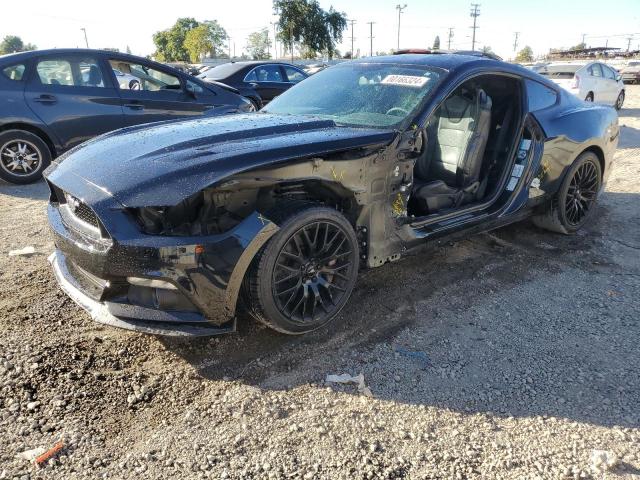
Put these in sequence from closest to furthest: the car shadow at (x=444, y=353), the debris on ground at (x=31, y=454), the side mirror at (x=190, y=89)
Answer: the debris on ground at (x=31, y=454) < the car shadow at (x=444, y=353) < the side mirror at (x=190, y=89)

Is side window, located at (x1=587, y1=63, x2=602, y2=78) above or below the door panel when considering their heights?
below

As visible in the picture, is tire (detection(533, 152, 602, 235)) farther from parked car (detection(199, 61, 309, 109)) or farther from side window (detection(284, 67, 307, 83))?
side window (detection(284, 67, 307, 83))

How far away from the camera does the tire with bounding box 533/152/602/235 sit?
472 centimetres

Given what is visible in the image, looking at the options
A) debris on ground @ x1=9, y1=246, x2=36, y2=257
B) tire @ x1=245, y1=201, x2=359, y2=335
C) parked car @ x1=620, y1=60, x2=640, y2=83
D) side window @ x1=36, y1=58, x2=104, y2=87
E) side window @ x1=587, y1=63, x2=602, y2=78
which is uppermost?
side window @ x1=36, y1=58, x2=104, y2=87

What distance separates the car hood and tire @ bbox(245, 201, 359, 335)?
34cm

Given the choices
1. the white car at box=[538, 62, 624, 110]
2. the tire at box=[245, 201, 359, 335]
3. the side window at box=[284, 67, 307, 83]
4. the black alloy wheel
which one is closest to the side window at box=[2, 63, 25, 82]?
the tire at box=[245, 201, 359, 335]

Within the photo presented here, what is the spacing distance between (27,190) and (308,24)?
49105mm

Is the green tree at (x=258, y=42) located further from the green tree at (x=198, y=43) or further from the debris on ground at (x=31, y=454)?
the debris on ground at (x=31, y=454)

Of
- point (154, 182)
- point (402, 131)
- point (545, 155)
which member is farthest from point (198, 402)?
point (545, 155)

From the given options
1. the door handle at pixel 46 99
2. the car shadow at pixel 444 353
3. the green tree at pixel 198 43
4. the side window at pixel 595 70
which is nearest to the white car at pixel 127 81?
the door handle at pixel 46 99

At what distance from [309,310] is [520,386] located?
4.02 ft

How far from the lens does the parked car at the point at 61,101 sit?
6.24 m

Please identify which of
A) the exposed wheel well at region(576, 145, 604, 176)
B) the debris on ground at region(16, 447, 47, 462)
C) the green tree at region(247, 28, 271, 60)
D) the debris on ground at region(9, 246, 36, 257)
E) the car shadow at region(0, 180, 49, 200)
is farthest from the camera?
the green tree at region(247, 28, 271, 60)

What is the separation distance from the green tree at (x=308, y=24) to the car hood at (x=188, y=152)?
5148 cm
